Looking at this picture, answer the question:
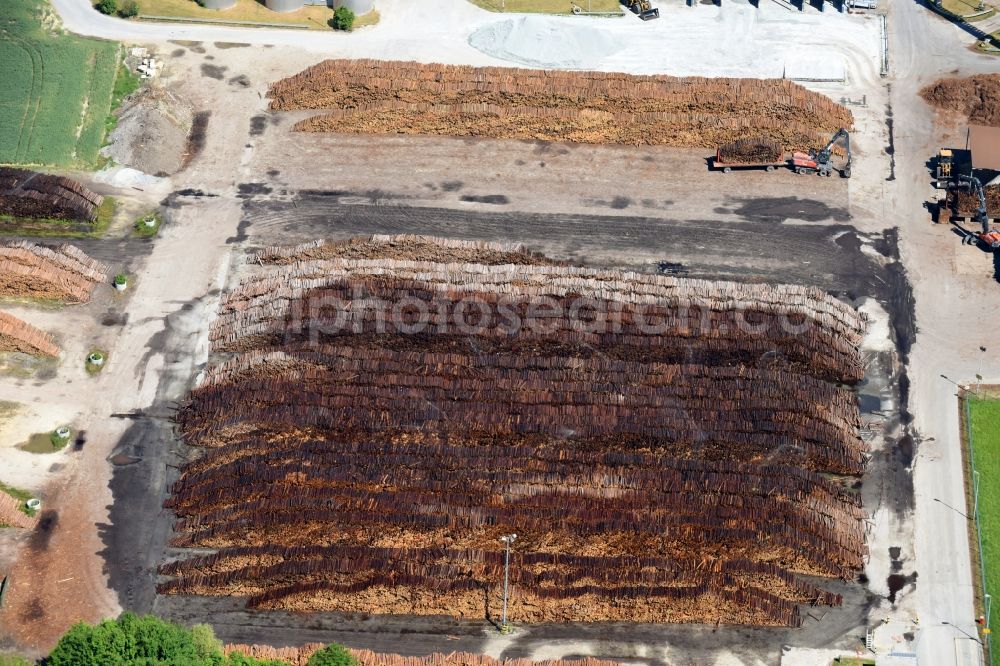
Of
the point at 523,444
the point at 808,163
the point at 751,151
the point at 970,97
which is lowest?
the point at 523,444

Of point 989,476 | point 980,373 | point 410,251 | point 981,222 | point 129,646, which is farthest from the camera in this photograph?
point 981,222

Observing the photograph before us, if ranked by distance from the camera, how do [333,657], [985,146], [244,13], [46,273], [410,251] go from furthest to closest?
[244,13] < [985,146] < [410,251] < [46,273] < [333,657]

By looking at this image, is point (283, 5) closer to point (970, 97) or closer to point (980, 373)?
point (970, 97)

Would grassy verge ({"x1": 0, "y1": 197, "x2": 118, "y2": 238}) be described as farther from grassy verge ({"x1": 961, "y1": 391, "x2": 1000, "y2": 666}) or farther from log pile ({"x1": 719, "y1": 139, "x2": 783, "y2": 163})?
grassy verge ({"x1": 961, "y1": 391, "x2": 1000, "y2": 666})

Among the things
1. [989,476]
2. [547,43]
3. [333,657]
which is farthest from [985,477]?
[547,43]

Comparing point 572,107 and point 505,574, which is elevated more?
point 572,107

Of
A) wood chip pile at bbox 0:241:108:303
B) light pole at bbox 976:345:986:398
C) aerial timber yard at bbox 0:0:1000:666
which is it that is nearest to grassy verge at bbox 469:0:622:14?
aerial timber yard at bbox 0:0:1000:666
